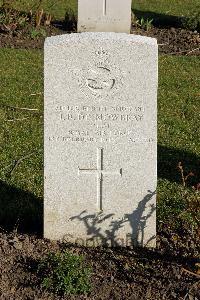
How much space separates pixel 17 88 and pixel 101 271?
16.1 feet

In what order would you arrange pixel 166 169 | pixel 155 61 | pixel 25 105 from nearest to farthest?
pixel 155 61, pixel 166 169, pixel 25 105

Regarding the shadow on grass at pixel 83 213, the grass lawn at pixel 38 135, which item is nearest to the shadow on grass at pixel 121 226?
the shadow on grass at pixel 83 213

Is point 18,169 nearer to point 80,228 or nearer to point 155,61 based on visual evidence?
point 80,228

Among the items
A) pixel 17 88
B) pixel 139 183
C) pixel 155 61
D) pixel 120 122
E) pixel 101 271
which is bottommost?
pixel 101 271

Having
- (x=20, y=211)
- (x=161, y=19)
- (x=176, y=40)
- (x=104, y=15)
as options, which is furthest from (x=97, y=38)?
(x=161, y=19)

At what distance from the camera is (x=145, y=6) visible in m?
14.9

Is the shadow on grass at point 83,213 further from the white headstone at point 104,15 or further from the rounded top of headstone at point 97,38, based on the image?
the white headstone at point 104,15

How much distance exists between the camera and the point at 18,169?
667 cm

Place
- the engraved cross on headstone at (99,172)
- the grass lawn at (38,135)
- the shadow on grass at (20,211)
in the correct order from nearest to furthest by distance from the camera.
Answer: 1. the engraved cross on headstone at (99,172)
2. the shadow on grass at (20,211)
3. the grass lawn at (38,135)

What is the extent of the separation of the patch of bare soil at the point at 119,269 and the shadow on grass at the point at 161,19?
27.1 feet

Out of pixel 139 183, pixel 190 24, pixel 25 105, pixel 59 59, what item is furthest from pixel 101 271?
pixel 190 24

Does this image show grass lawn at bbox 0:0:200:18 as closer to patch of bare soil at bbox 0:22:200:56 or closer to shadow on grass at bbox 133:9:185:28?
shadow on grass at bbox 133:9:185:28

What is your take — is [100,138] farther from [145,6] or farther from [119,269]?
[145,6]

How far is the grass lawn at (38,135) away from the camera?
577 centimetres
